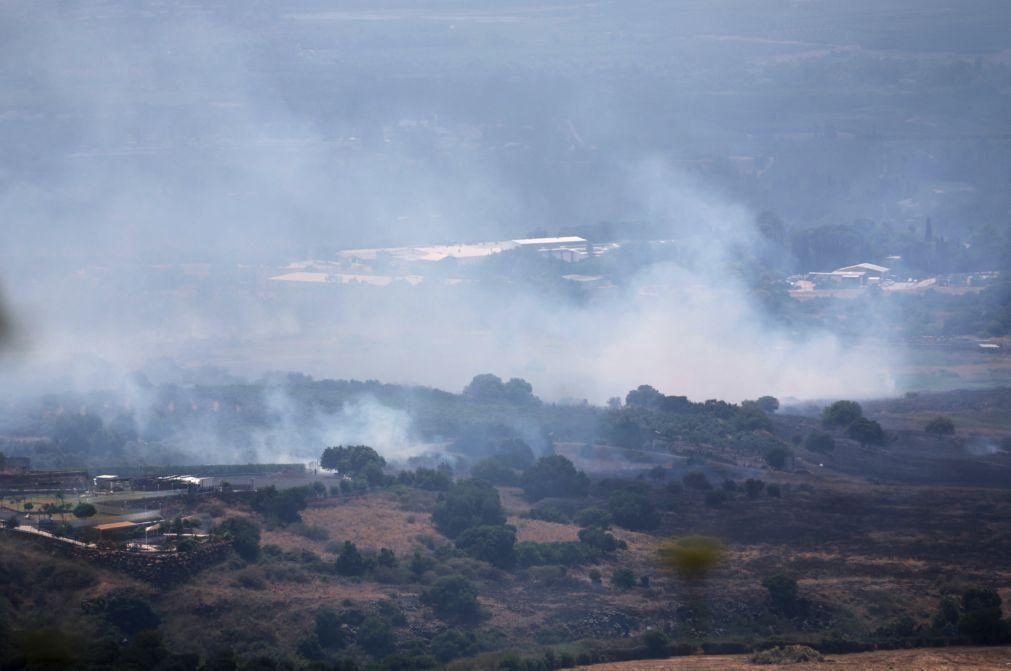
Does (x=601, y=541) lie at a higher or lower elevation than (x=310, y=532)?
lower

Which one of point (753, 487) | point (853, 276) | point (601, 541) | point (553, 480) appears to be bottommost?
point (601, 541)

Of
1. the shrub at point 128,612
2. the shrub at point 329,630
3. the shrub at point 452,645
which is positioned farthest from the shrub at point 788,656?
the shrub at point 128,612

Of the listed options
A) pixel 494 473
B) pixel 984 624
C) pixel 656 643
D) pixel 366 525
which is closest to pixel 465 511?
pixel 366 525

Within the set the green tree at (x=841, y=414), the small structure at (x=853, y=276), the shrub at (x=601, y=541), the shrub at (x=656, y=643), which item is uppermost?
the small structure at (x=853, y=276)

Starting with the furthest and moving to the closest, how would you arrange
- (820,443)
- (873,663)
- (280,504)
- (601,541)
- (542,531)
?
(820,443) → (542,531) → (280,504) → (601,541) → (873,663)

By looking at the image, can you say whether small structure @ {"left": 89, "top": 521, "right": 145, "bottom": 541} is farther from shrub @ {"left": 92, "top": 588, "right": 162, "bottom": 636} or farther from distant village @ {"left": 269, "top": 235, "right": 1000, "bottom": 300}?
distant village @ {"left": 269, "top": 235, "right": 1000, "bottom": 300}

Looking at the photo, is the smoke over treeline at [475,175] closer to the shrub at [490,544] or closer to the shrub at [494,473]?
the shrub at [494,473]

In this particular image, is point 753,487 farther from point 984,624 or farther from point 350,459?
point 984,624

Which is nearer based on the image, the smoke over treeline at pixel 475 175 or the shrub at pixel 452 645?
the shrub at pixel 452 645
